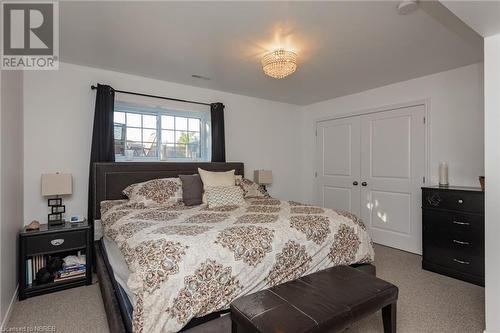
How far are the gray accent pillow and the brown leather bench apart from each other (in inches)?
62.5

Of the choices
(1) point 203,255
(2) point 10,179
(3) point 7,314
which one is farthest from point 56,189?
(1) point 203,255

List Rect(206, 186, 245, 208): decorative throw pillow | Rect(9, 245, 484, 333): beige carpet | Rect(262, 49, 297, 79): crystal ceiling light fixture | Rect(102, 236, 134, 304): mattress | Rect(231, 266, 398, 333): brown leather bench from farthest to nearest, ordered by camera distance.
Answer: Rect(206, 186, 245, 208): decorative throw pillow, Rect(262, 49, 297, 79): crystal ceiling light fixture, Rect(9, 245, 484, 333): beige carpet, Rect(102, 236, 134, 304): mattress, Rect(231, 266, 398, 333): brown leather bench

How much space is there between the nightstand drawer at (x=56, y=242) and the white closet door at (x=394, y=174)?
12.7 ft

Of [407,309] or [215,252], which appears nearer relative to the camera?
[215,252]

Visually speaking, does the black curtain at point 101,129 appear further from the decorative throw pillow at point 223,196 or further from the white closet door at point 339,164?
the white closet door at point 339,164

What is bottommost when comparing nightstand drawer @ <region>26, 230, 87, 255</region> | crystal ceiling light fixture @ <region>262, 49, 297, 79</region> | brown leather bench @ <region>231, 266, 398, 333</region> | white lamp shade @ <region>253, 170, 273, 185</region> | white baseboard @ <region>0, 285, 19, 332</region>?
white baseboard @ <region>0, 285, 19, 332</region>

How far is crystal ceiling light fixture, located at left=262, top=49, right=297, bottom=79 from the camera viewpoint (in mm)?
2441

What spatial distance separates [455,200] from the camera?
2.82 metres

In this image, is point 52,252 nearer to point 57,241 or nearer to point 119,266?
point 57,241

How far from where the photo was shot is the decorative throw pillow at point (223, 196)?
278cm

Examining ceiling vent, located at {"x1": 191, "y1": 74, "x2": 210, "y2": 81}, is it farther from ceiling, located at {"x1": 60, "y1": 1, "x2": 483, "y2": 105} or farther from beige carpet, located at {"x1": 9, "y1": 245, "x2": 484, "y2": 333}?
beige carpet, located at {"x1": 9, "y1": 245, "x2": 484, "y2": 333}

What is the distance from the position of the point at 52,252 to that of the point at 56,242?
9cm

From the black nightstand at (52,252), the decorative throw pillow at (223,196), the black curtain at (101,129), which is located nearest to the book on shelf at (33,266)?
the black nightstand at (52,252)

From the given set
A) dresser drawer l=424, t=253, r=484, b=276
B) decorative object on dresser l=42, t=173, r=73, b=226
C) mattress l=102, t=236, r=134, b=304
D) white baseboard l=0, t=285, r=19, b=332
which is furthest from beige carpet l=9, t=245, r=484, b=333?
decorative object on dresser l=42, t=173, r=73, b=226
